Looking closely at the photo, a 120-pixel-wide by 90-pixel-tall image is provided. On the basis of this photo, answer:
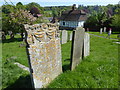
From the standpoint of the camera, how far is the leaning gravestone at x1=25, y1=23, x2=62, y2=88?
430 centimetres

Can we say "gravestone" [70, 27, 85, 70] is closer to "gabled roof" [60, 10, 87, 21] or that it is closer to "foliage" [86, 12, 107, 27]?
"foliage" [86, 12, 107, 27]

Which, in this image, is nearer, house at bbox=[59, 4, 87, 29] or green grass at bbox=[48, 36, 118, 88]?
green grass at bbox=[48, 36, 118, 88]

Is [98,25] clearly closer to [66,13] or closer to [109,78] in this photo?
[66,13]

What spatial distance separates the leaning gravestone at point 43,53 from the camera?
4297 mm

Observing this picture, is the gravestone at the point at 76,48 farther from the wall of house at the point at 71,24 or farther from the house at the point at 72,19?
the wall of house at the point at 71,24

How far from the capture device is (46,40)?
4.78 metres

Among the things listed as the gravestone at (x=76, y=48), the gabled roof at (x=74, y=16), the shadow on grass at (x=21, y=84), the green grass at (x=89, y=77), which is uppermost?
the gabled roof at (x=74, y=16)

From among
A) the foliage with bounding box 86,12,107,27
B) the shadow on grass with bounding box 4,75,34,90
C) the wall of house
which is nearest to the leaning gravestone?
the shadow on grass with bounding box 4,75,34,90

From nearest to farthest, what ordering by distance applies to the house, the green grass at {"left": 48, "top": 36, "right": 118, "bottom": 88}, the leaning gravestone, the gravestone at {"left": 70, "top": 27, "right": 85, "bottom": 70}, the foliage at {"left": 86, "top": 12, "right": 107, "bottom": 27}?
the leaning gravestone
the green grass at {"left": 48, "top": 36, "right": 118, "bottom": 88}
the gravestone at {"left": 70, "top": 27, "right": 85, "bottom": 70}
the foliage at {"left": 86, "top": 12, "right": 107, "bottom": 27}
the house

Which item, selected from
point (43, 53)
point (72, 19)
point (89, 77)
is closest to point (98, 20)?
point (72, 19)

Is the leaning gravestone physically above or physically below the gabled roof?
below

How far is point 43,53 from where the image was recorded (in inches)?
185

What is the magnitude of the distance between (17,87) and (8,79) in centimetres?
75

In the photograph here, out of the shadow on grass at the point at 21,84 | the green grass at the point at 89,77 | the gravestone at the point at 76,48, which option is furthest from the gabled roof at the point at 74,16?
the shadow on grass at the point at 21,84
